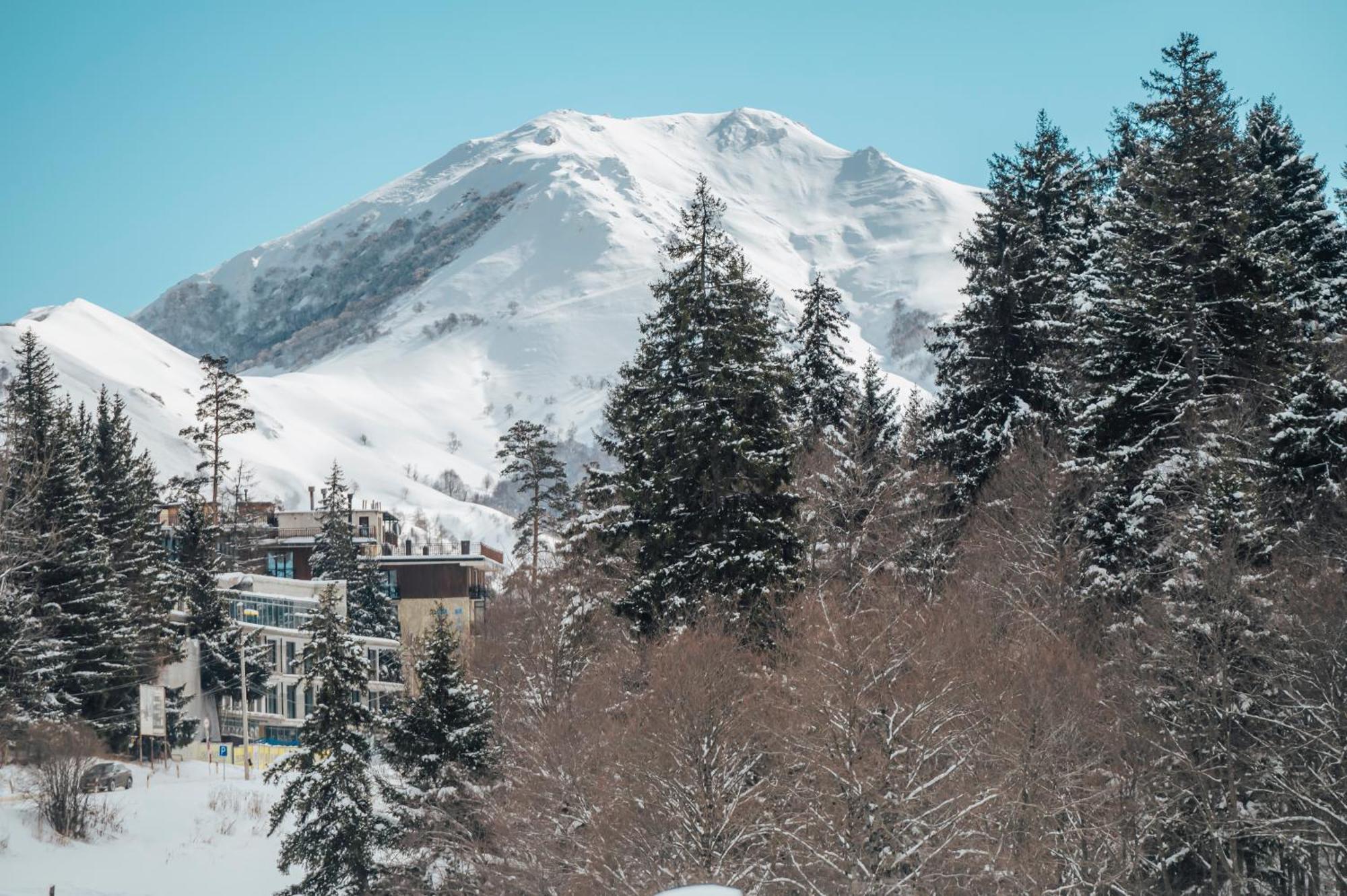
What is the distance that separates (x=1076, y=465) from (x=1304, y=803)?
1369 cm

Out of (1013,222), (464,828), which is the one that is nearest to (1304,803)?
(464,828)

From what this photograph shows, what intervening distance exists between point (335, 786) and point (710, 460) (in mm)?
16769

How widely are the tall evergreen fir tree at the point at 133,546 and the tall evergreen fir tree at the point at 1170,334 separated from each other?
147ft

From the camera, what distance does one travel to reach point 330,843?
46000 mm

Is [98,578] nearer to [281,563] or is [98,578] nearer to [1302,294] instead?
[1302,294]

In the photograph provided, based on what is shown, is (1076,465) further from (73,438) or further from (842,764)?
(73,438)

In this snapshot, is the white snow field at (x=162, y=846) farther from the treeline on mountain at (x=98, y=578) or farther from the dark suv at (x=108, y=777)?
the treeline on mountain at (x=98, y=578)

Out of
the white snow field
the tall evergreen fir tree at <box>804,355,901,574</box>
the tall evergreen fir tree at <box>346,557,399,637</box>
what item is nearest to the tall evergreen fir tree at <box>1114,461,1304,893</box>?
the tall evergreen fir tree at <box>804,355,901,574</box>

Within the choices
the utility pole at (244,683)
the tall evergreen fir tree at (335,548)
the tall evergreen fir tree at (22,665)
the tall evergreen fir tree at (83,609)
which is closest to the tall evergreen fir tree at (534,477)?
the utility pole at (244,683)

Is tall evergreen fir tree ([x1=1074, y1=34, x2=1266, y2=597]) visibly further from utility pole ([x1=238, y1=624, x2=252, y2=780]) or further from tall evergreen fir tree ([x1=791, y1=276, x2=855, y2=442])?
utility pole ([x1=238, y1=624, x2=252, y2=780])

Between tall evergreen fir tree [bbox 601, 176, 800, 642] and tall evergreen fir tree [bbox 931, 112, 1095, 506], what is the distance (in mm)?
11400

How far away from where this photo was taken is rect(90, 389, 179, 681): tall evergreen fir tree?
70.2 metres

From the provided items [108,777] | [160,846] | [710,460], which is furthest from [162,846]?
[710,460]

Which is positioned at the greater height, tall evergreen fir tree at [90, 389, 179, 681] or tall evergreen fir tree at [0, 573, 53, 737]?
tall evergreen fir tree at [90, 389, 179, 681]
